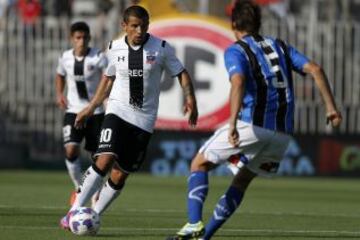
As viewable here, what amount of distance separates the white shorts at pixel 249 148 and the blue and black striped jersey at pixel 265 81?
0.27 ft

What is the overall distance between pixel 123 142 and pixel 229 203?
5.55 feet

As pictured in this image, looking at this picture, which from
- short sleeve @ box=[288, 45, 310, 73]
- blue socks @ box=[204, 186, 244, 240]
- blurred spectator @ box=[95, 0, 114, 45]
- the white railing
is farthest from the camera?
blurred spectator @ box=[95, 0, 114, 45]

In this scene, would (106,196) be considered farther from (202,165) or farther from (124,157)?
(202,165)

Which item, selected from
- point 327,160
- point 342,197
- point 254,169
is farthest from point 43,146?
point 254,169

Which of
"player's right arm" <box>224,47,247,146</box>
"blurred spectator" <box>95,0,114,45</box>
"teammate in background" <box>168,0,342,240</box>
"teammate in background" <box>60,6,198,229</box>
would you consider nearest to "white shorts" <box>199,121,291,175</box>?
"teammate in background" <box>168,0,342,240</box>

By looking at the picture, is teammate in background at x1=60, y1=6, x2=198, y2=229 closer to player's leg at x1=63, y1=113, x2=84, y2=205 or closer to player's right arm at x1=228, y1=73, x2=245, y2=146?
player's right arm at x1=228, y1=73, x2=245, y2=146

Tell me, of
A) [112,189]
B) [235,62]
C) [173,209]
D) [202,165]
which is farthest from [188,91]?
[173,209]

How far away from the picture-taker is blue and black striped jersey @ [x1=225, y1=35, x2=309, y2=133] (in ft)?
35.5

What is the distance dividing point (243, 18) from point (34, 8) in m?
18.0

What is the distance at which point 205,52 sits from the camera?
27.1 metres

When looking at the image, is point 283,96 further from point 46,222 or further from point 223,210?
point 46,222

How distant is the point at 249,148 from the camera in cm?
1079

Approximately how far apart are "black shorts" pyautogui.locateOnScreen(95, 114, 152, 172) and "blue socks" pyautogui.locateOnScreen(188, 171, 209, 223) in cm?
143

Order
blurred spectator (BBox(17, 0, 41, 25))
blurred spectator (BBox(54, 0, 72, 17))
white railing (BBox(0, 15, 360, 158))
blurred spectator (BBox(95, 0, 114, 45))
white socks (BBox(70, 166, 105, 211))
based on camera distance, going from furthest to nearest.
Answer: blurred spectator (BBox(54, 0, 72, 17)) < blurred spectator (BBox(17, 0, 41, 25)) < blurred spectator (BBox(95, 0, 114, 45)) < white railing (BBox(0, 15, 360, 158)) < white socks (BBox(70, 166, 105, 211))
